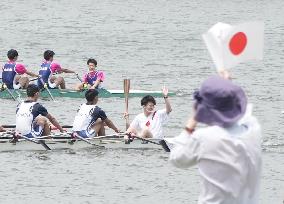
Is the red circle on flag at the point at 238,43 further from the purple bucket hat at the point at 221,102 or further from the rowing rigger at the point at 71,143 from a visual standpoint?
the rowing rigger at the point at 71,143

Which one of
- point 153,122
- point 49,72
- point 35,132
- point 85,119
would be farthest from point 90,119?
point 49,72

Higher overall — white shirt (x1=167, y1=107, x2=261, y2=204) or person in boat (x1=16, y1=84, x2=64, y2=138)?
white shirt (x1=167, y1=107, x2=261, y2=204)

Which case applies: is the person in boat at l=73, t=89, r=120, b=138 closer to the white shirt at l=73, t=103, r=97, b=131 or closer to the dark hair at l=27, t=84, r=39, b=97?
the white shirt at l=73, t=103, r=97, b=131

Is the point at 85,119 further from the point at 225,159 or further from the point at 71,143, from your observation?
the point at 225,159

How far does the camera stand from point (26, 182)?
63.5 feet

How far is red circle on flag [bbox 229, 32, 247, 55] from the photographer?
729 cm

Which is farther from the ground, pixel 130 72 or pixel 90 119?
pixel 130 72

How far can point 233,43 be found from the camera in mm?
7309

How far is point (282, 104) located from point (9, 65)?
7415 millimetres

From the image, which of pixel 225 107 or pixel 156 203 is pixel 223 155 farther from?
pixel 156 203

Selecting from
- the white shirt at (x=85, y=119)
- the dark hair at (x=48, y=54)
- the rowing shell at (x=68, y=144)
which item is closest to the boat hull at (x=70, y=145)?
the rowing shell at (x=68, y=144)

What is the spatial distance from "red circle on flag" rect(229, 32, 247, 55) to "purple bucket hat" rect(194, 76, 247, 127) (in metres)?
0.53

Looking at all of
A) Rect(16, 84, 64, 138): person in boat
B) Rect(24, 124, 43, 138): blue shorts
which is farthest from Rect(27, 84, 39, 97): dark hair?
Rect(24, 124, 43, 138): blue shorts

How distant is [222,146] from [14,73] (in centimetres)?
2150
